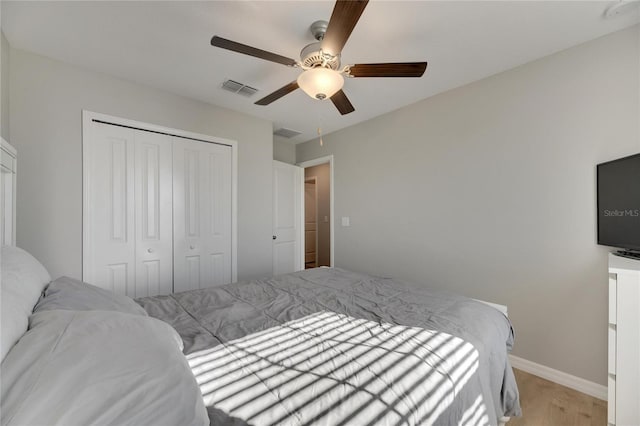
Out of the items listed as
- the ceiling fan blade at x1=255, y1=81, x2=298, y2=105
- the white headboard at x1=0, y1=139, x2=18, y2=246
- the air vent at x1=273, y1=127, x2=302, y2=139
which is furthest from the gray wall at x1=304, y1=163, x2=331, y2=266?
the white headboard at x1=0, y1=139, x2=18, y2=246

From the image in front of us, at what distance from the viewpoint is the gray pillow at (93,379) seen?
0.47 meters

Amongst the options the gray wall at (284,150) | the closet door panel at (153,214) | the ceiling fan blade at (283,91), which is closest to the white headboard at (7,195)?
the closet door panel at (153,214)

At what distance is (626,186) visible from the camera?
1649 millimetres

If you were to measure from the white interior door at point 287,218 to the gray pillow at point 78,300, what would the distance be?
2.68 metres

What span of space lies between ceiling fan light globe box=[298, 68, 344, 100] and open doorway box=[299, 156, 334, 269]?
4087 mm

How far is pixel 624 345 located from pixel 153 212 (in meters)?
3.53

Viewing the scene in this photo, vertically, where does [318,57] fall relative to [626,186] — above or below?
above

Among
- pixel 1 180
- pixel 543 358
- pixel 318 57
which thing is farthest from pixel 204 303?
pixel 543 358

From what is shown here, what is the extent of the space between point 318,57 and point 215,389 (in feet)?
5.72

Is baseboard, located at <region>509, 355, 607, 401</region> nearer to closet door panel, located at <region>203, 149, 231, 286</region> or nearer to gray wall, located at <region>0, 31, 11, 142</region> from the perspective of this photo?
closet door panel, located at <region>203, 149, 231, 286</region>

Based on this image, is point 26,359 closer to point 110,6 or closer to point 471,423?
point 471,423

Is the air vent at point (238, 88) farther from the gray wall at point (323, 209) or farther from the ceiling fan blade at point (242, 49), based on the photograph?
the gray wall at point (323, 209)

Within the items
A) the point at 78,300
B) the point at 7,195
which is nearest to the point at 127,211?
the point at 7,195

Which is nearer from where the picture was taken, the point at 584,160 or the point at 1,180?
the point at 1,180
